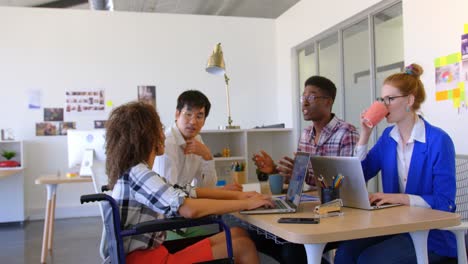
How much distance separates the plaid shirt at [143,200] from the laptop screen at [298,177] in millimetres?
445

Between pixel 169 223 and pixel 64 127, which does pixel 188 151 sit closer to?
pixel 169 223

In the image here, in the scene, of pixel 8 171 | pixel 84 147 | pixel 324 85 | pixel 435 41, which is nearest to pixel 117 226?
pixel 324 85

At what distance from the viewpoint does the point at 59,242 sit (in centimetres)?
440

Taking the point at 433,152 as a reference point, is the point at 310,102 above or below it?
above

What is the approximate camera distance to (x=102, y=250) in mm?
1763

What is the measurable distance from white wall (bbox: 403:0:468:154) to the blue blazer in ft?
4.93

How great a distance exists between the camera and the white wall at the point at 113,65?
18.4 ft

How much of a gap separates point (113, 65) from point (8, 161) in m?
1.78

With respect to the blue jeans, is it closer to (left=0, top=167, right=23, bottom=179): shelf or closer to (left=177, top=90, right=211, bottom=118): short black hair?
(left=177, top=90, right=211, bottom=118): short black hair

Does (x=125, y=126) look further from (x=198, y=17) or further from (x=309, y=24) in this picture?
(x=198, y=17)

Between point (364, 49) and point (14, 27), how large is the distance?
171 inches

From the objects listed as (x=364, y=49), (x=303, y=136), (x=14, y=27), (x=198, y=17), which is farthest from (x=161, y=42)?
(x=303, y=136)

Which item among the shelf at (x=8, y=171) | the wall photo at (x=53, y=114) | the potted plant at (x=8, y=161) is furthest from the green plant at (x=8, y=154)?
the wall photo at (x=53, y=114)

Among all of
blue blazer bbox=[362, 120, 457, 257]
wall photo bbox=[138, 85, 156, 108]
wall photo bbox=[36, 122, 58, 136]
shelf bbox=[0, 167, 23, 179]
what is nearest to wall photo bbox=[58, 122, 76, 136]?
wall photo bbox=[36, 122, 58, 136]
